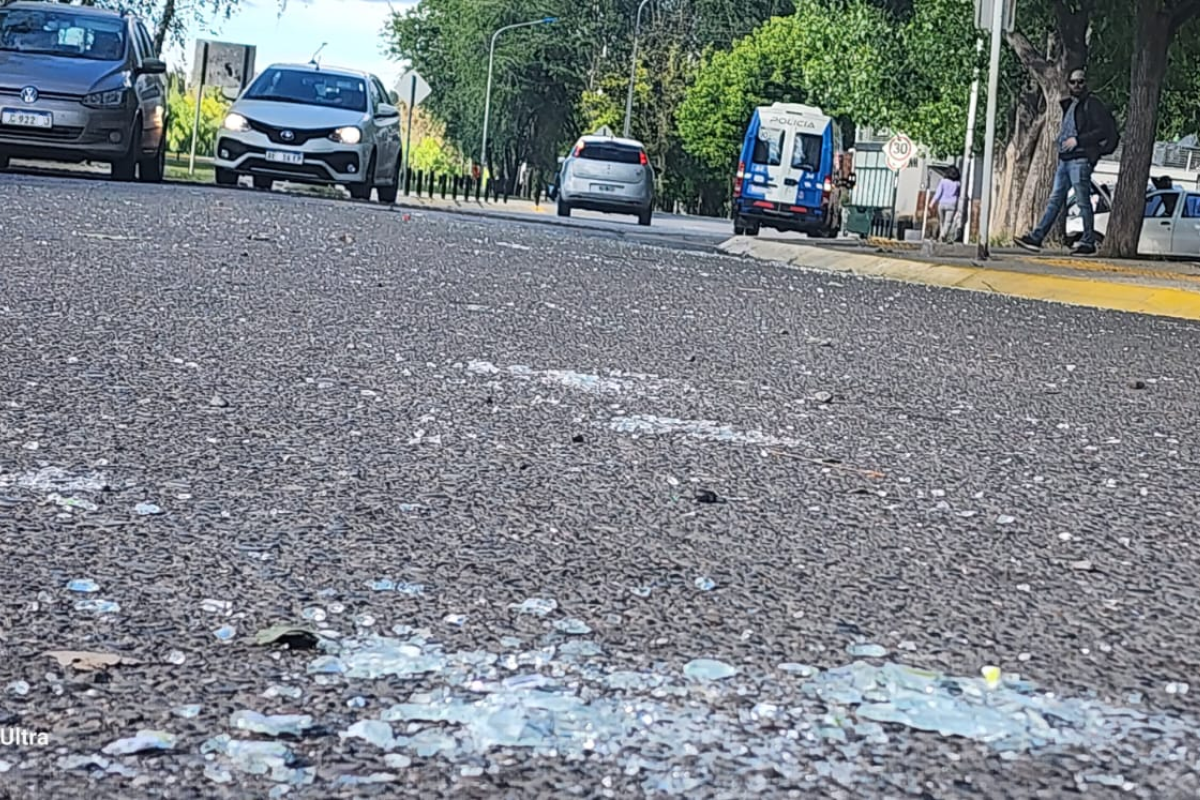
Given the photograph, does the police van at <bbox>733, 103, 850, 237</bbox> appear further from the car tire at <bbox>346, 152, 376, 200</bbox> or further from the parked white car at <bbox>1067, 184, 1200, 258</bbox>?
the car tire at <bbox>346, 152, 376, 200</bbox>

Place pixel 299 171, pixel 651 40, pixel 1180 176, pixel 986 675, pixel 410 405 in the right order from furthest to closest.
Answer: pixel 651 40 → pixel 1180 176 → pixel 299 171 → pixel 410 405 → pixel 986 675

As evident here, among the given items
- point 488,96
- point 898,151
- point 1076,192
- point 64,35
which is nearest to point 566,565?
point 1076,192

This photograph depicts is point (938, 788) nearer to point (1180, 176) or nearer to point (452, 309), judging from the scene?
point (452, 309)

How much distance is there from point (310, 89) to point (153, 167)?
218cm

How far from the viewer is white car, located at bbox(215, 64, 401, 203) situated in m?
20.3

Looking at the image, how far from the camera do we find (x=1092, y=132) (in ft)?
55.5

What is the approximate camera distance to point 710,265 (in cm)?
1314

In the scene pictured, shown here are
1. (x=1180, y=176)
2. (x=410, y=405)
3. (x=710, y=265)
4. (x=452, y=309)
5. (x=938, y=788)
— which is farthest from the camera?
(x=1180, y=176)

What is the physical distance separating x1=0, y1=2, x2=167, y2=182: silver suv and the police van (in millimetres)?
15683

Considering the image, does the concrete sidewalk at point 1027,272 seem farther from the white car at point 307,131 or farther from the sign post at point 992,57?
the white car at point 307,131

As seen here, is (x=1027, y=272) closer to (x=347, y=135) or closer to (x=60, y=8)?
(x=347, y=135)

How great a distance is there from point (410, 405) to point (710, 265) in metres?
8.51

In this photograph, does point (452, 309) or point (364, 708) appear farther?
point (452, 309)

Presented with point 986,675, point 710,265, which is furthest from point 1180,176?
point 986,675
